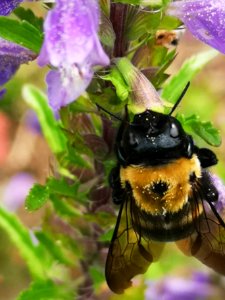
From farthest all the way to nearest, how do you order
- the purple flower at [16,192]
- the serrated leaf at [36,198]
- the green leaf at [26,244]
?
the purple flower at [16,192] → the green leaf at [26,244] → the serrated leaf at [36,198]

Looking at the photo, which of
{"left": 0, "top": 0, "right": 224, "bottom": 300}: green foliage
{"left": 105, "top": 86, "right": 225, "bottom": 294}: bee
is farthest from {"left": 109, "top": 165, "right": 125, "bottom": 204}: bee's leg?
{"left": 0, "top": 0, "right": 224, "bottom": 300}: green foliage

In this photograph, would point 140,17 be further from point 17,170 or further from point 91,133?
point 17,170

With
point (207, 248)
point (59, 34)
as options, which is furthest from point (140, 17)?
point (207, 248)

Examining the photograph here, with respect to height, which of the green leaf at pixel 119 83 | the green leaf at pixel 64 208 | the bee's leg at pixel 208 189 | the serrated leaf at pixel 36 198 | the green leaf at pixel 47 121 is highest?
the green leaf at pixel 119 83

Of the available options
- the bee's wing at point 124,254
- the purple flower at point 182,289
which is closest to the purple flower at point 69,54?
the bee's wing at point 124,254

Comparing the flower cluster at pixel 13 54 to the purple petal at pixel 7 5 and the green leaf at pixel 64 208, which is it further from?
the green leaf at pixel 64 208

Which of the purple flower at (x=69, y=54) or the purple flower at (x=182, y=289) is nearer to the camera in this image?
the purple flower at (x=69, y=54)

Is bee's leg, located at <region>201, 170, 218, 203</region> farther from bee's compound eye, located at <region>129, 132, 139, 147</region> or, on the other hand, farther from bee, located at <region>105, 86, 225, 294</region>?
bee's compound eye, located at <region>129, 132, 139, 147</region>
